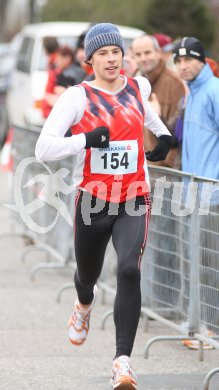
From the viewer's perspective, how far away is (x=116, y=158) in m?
6.76

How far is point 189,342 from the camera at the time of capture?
8289 millimetres

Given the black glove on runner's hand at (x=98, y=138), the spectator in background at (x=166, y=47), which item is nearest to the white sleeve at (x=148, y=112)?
the black glove on runner's hand at (x=98, y=138)

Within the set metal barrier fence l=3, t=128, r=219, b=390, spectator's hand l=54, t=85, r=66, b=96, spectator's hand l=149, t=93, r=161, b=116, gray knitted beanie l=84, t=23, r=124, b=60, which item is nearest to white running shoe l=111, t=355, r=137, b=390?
metal barrier fence l=3, t=128, r=219, b=390

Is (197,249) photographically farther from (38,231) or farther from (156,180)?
(38,231)

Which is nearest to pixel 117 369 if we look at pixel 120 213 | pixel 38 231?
pixel 120 213

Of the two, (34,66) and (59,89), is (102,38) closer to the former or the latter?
(59,89)

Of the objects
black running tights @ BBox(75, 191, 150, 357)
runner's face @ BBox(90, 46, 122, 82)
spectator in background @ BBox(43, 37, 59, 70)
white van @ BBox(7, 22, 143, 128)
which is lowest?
white van @ BBox(7, 22, 143, 128)

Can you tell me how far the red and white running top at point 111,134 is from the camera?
6.72 metres

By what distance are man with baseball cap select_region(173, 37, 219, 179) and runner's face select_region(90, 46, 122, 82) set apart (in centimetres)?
157

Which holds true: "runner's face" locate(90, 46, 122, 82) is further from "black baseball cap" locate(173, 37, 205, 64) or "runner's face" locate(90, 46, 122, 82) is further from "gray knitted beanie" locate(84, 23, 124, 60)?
"black baseball cap" locate(173, 37, 205, 64)

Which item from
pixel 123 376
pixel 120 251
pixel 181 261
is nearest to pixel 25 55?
pixel 181 261

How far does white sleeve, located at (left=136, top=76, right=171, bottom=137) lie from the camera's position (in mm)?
7031

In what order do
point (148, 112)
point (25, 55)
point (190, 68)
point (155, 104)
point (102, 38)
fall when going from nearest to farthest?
point (102, 38) → point (148, 112) → point (190, 68) → point (155, 104) → point (25, 55)

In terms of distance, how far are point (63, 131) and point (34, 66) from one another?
13406 millimetres
